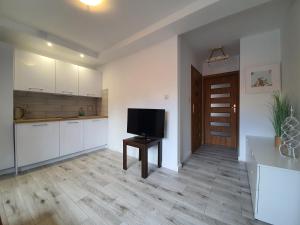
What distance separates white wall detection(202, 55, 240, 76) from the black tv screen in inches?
103

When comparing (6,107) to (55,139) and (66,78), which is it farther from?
(66,78)

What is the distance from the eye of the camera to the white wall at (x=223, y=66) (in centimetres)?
376

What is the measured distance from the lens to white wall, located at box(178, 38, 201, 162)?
2893 mm

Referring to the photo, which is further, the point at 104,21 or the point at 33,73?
the point at 33,73

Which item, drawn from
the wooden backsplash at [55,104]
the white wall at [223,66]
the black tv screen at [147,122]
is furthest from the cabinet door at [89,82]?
the white wall at [223,66]

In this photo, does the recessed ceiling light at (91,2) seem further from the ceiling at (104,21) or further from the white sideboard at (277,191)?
the white sideboard at (277,191)

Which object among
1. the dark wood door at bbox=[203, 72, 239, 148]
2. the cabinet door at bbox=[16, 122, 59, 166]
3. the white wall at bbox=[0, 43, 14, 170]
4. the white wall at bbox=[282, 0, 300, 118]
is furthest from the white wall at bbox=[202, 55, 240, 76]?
the white wall at bbox=[0, 43, 14, 170]

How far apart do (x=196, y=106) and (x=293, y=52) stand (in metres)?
2.16

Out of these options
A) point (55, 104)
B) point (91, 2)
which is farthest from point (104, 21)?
point (55, 104)

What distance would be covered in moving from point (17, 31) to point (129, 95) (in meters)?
2.18

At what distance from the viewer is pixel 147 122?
2648mm

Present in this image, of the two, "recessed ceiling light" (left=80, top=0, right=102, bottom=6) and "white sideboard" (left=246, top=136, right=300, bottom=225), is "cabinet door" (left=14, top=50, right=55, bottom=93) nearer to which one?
"recessed ceiling light" (left=80, top=0, right=102, bottom=6)

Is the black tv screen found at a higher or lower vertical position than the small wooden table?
higher

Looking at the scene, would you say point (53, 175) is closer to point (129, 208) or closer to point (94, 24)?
point (129, 208)
